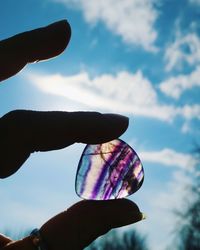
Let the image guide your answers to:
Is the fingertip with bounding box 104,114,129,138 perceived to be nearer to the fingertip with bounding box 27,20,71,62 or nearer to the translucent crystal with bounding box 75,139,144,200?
the fingertip with bounding box 27,20,71,62

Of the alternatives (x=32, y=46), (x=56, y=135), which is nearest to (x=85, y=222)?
(x=56, y=135)

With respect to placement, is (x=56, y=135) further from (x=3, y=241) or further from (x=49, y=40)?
(x=3, y=241)

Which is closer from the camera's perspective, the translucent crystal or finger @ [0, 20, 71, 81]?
finger @ [0, 20, 71, 81]

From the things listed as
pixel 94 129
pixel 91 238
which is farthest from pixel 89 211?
pixel 94 129

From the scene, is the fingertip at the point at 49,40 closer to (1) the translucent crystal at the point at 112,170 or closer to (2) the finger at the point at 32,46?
(2) the finger at the point at 32,46

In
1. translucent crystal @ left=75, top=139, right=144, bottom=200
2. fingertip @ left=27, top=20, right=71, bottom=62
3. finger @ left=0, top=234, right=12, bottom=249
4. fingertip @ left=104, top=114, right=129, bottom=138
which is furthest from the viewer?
translucent crystal @ left=75, top=139, right=144, bottom=200

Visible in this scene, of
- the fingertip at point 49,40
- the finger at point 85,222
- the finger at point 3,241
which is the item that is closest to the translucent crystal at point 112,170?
the finger at point 85,222

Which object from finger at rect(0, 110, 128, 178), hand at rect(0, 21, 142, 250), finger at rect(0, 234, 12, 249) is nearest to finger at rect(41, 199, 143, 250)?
hand at rect(0, 21, 142, 250)

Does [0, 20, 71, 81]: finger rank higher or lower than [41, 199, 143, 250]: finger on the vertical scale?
higher
